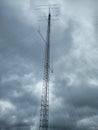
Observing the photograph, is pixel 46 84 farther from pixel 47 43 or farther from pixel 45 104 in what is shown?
pixel 47 43

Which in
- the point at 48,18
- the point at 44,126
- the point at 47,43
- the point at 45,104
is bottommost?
the point at 44,126

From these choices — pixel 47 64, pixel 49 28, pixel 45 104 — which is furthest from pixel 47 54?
pixel 45 104

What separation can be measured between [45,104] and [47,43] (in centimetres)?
3220

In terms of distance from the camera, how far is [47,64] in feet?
462

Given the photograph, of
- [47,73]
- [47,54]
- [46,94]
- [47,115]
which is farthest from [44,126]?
[47,54]

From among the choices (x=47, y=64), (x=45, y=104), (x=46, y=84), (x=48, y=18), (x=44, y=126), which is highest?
(x=48, y=18)

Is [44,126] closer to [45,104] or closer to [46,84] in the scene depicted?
[45,104]

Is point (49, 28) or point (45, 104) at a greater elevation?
point (49, 28)

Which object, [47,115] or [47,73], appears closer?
[47,115]

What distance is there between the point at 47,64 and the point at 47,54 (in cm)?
525

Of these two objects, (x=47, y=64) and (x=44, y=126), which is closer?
(x=44, y=126)

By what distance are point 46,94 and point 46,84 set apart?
546 centimetres

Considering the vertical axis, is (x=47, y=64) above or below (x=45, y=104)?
above

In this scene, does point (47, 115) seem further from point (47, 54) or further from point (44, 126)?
point (47, 54)
